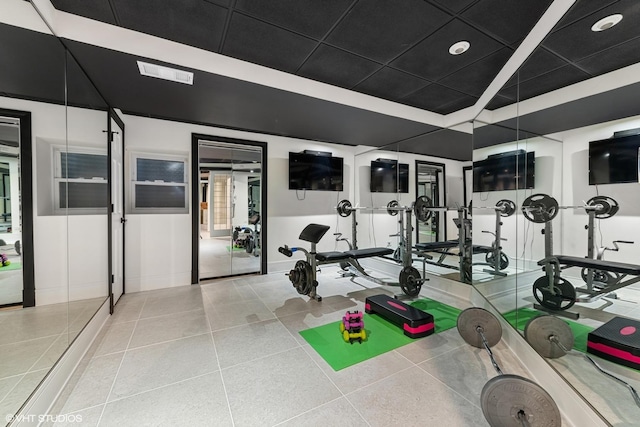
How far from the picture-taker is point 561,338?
2164 millimetres

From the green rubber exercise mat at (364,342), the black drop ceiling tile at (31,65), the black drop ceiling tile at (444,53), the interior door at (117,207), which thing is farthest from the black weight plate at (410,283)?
the black drop ceiling tile at (31,65)

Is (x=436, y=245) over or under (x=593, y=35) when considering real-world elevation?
under

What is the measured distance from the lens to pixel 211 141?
185 inches

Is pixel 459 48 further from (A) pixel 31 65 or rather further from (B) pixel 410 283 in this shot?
(A) pixel 31 65

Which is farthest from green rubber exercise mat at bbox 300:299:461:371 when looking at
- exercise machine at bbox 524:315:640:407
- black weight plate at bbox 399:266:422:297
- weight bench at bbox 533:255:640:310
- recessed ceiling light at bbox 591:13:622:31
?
recessed ceiling light at bbox 591:13:622:31

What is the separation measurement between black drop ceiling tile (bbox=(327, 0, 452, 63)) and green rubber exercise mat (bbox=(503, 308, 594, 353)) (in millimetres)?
2943

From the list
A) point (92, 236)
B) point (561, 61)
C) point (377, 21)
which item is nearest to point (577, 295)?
point (561, 61)

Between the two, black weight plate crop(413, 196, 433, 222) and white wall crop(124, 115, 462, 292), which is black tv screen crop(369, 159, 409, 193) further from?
black weight plate crop(413, 196, 433, 222)

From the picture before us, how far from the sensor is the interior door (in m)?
3.38

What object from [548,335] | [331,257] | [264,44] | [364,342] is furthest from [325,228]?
[548,335]

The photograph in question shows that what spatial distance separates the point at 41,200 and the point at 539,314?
488cm

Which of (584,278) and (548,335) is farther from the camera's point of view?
(584,278)

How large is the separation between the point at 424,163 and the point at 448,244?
1.57m

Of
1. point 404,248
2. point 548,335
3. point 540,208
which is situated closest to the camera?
point 548,335
